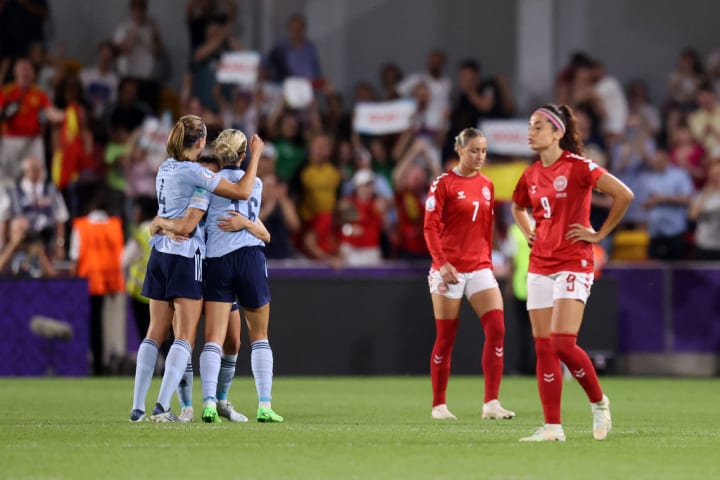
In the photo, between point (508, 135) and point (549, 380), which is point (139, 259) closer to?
point (508, 135)

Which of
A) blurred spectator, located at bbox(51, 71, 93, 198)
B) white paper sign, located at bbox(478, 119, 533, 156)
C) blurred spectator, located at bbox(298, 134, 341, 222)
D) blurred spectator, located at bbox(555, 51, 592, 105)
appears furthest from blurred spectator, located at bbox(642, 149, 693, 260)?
blurred spectator, located at bbox(51, 71, 93, 198)

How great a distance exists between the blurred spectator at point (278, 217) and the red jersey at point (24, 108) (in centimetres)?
361

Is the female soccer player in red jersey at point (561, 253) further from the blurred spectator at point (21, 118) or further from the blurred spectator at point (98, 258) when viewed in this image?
the blurred spectator at point (21, 118)

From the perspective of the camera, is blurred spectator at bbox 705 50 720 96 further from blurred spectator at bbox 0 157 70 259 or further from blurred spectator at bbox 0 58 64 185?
blurred spectator at bbox 0 157 70 259

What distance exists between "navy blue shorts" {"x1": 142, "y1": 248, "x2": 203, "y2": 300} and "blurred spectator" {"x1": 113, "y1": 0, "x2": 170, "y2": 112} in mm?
12011

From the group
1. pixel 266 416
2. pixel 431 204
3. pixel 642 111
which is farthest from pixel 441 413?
pixel 642 111

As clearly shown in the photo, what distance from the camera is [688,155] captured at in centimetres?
2216

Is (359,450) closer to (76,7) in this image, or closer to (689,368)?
(689,368)

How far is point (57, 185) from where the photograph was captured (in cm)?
2034

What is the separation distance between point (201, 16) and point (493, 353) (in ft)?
40.8

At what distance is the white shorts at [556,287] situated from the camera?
9312mm

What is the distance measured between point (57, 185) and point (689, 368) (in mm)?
9317

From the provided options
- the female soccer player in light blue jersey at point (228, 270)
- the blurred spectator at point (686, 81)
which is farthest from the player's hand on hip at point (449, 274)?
the blurred spectator at point (686, 81)

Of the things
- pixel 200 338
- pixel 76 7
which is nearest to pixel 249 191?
pixel 200 338
